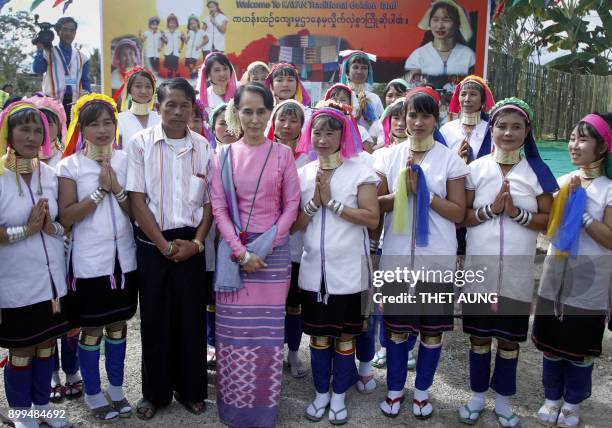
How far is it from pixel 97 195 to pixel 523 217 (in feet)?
8.45

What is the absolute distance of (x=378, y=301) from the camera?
11.8 feet

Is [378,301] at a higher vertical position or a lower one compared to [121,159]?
lower

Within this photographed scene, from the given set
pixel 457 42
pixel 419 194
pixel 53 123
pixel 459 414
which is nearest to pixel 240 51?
pixel 457 42

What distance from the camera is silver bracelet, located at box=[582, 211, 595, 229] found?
3.22m

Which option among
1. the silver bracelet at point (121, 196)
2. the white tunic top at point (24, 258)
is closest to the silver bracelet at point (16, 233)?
the white tunic top at point (24, 258)

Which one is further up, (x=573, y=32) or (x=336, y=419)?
(x=573, y=32)

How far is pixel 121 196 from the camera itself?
3.30 meters

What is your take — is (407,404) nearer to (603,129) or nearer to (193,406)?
(193,406)

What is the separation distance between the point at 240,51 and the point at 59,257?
734cm

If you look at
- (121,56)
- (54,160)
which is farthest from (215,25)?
(54,160)

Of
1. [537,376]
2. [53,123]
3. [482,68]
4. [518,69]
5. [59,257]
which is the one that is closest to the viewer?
[59,257]

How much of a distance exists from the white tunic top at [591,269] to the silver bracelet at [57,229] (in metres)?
3.05

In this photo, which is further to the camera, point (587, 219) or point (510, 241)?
point (510, 241)

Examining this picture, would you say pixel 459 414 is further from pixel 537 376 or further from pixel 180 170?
pixel 180 170
